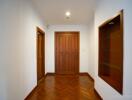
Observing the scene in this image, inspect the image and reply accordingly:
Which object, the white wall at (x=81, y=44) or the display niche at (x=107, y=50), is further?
the white wall at (x=81, y=44)

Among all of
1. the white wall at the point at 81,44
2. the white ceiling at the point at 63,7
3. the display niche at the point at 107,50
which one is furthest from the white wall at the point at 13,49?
the white wall at the point at 81,44

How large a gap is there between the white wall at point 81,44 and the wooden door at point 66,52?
19cm

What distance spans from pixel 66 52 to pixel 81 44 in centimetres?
82

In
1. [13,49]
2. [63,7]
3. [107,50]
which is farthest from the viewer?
[63,7]

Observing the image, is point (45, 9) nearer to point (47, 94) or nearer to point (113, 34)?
point (113, 34)

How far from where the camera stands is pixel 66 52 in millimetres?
6277

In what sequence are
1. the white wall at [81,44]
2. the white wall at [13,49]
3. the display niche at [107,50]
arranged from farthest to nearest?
the white wall at [81,44]
the display niche at [107,50]
the white wall at [13,49]

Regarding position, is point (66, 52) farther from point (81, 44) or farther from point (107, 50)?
point (107, 50)

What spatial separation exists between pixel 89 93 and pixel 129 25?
7.77 feet

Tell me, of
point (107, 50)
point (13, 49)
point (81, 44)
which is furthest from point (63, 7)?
point (81, 44)

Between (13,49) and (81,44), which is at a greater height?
(81,44)

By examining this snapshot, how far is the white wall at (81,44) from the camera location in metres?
6.22

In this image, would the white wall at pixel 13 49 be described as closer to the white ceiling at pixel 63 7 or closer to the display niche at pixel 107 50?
the white ceiling at pixel 63 7

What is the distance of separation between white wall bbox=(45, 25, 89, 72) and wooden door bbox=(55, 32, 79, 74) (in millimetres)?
193
